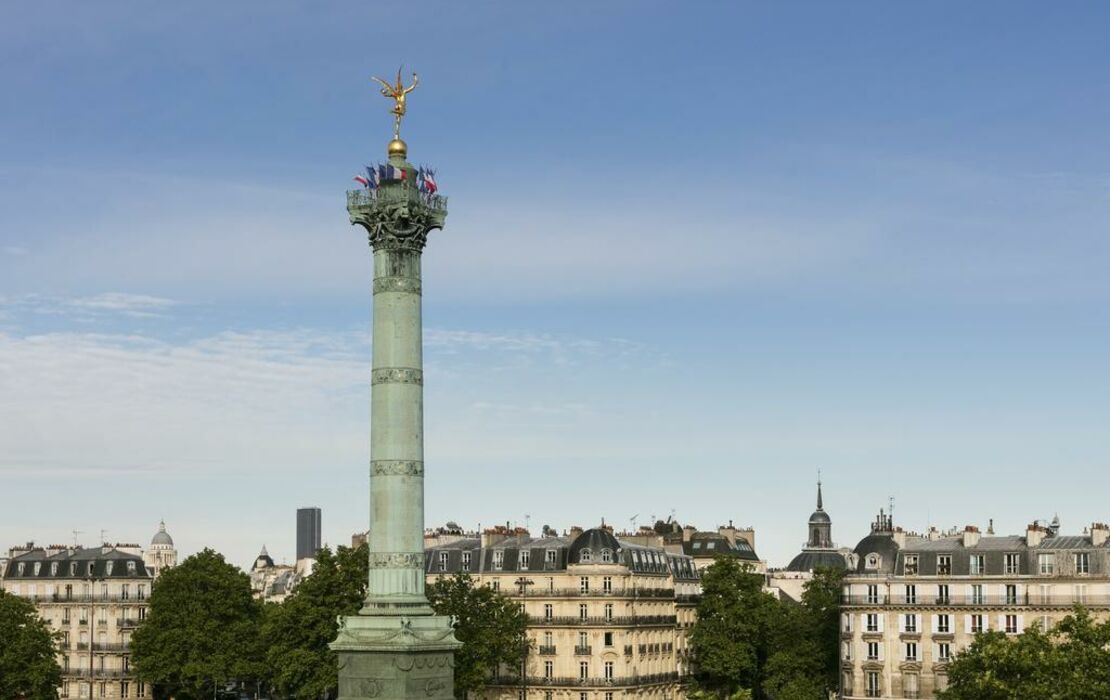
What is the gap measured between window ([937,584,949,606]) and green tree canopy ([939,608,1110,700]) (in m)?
22.4

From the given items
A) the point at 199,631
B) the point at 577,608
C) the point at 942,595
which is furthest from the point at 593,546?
the point at 199,631

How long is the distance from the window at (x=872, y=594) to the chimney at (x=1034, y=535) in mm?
9499

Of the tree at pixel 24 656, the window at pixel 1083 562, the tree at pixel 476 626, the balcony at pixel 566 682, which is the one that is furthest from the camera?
the balcony at pixel 566 682

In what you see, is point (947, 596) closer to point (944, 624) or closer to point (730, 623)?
point (944, 624)

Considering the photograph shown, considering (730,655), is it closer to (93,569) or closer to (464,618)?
(464,618)

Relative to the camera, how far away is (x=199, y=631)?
109m

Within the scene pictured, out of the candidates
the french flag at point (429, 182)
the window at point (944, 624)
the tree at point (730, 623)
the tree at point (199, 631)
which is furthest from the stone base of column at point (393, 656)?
the tree at point (730, 623)

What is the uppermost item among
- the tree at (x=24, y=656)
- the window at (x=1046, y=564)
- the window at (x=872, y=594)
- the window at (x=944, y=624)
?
the window at (x=1046, y=564)

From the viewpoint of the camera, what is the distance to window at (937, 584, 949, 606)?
323 feet

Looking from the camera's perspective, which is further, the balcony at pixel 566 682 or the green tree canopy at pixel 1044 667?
the balcony at pixel 566 682

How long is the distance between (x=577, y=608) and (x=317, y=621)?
2105 cm

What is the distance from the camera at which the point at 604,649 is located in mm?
105812

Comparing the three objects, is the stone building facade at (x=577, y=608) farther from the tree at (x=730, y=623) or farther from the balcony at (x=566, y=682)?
the tree at (x=730, y=623)

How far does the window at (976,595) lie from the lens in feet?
320
